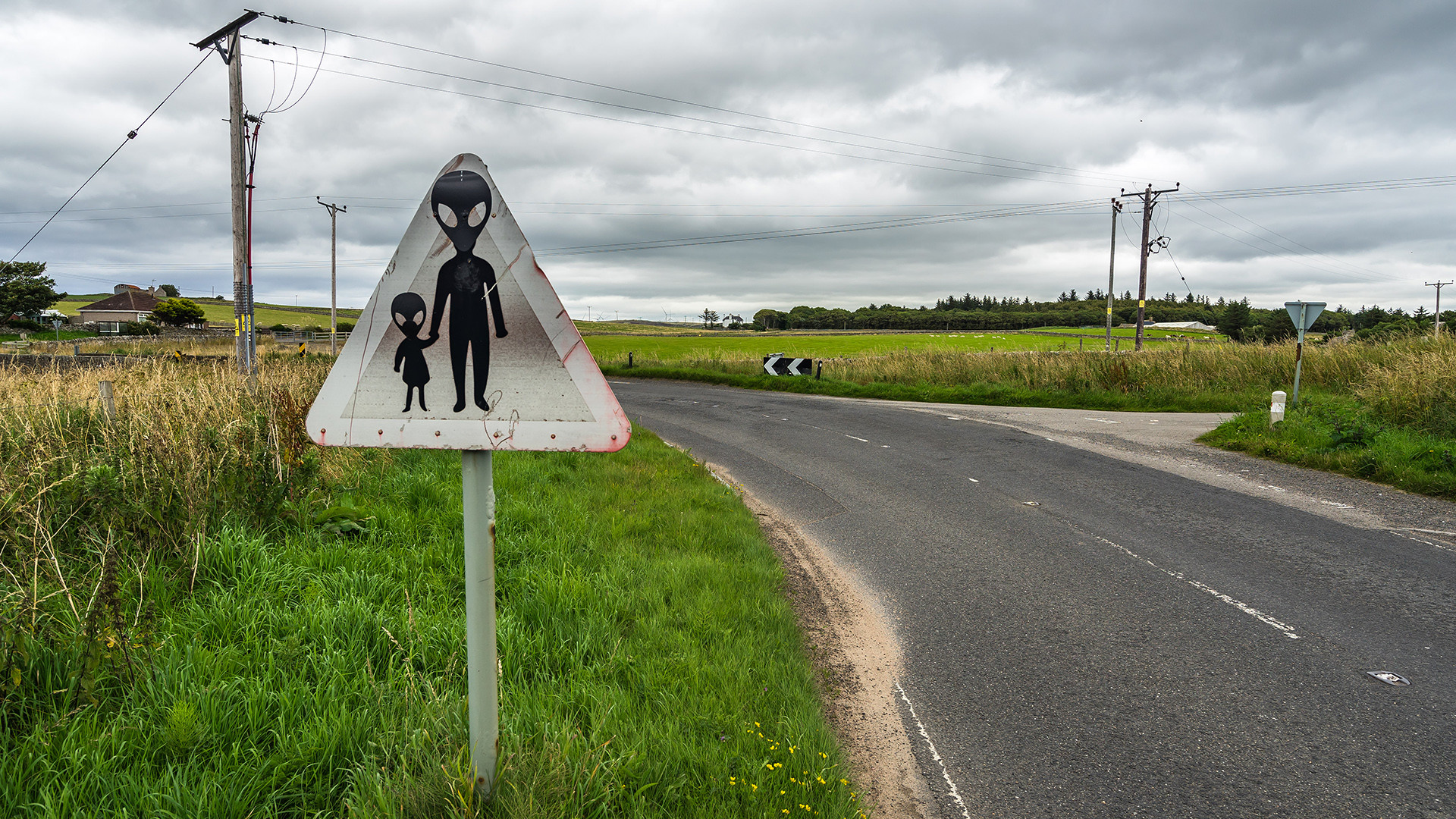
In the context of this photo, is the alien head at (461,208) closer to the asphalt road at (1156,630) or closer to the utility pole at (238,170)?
the asphalt road at (1156,630)

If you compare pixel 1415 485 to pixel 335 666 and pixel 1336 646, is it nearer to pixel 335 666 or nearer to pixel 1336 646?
pixel 1336 646

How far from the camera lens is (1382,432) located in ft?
33.9

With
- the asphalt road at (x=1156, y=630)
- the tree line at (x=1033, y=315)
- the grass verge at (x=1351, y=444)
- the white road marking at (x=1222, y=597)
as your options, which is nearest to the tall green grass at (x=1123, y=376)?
the grass verge at (x=1351, y=444)

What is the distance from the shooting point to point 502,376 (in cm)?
196

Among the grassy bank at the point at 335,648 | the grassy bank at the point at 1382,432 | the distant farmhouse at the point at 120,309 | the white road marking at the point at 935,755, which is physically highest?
the distant farmhouse at the point at 120,309

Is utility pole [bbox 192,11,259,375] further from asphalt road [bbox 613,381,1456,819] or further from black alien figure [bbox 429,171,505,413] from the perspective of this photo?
black alien figure [bbox 429,171,505,413]

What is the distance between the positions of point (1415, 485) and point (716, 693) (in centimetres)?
993

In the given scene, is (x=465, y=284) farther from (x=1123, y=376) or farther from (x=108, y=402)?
(x=1123, y=376)

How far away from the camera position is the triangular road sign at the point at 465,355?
1.95 metres

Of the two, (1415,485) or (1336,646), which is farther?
(1415,485)

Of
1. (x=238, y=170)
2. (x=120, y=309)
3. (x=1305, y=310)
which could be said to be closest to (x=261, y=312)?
(x=120, y=309)

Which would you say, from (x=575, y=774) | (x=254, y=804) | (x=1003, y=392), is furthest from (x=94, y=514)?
(x=1003, y=392)

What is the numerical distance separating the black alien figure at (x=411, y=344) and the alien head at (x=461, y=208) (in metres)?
0.21

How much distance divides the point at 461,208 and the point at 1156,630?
4895 millimetres
